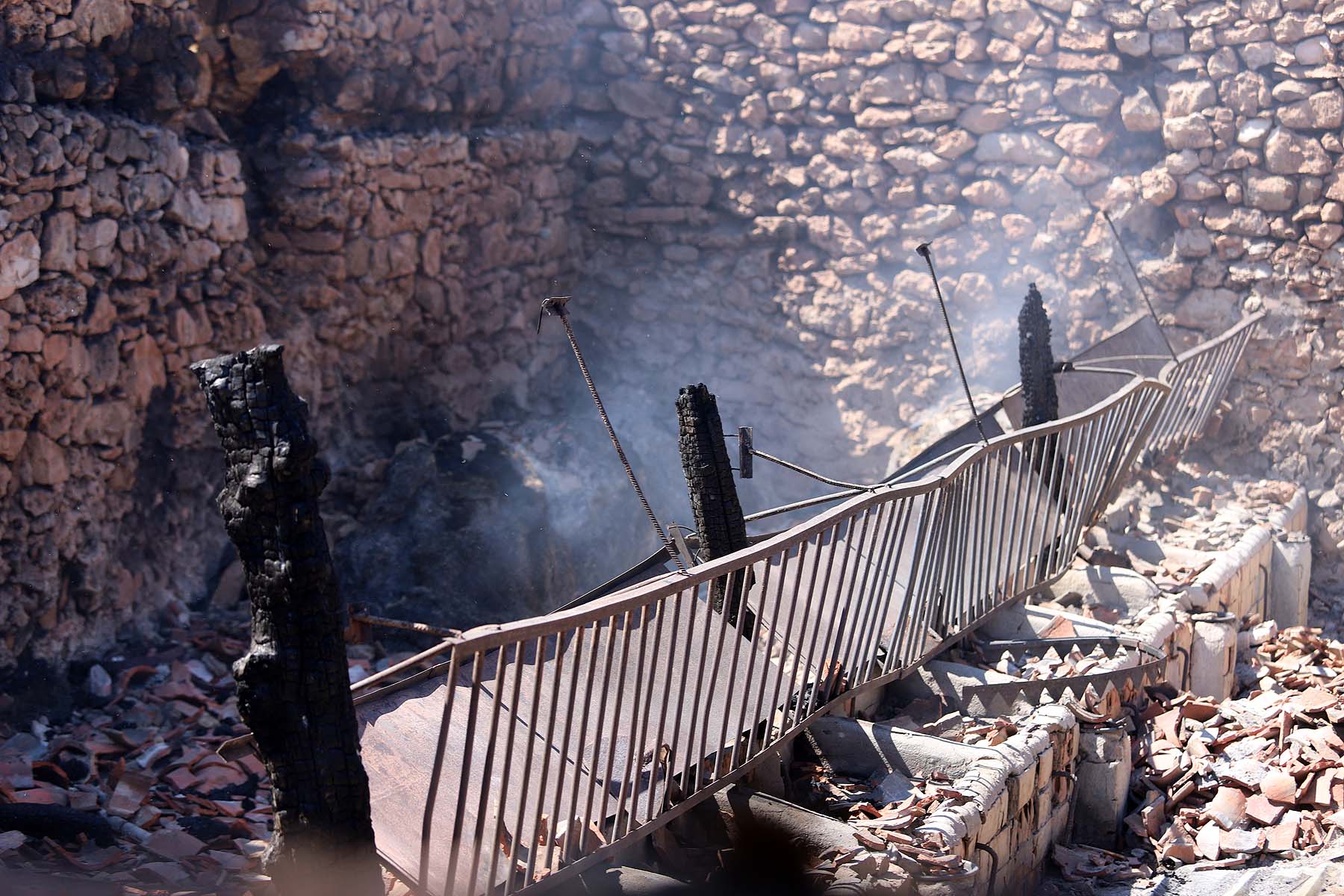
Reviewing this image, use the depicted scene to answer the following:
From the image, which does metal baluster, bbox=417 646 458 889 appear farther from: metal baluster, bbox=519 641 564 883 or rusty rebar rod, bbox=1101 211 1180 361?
rusty rebar rod, bbox=1101 211 1180 361

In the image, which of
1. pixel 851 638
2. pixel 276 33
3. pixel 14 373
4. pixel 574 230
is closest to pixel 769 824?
pixel 851 638

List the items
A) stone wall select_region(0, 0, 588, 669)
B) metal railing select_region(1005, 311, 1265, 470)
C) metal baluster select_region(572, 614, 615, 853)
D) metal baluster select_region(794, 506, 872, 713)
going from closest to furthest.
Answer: metal baluster select_region(572, 614, 615, 853) → metal baluster select_region(794, 506, 872, 713) → stone wall select_region(0, 0, 588, 669) → metal railing select_region(1005, 311, 1265, 470)

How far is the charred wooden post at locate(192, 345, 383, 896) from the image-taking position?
3.56 meters

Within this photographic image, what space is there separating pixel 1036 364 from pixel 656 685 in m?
4.24

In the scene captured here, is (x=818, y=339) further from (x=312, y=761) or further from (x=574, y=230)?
(x=312, y=761)

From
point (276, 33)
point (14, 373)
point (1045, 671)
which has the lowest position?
point (1045, 671)

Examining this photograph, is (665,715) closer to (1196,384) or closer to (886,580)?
(886,580)

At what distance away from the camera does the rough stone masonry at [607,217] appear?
285 inches

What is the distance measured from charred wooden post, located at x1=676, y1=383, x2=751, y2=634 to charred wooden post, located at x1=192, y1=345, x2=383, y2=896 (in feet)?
7.38

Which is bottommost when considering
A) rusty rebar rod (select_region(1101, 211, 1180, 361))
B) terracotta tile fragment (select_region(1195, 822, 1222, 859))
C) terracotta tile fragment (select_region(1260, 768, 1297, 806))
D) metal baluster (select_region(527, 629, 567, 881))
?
terracotta tile fragment (select_region(1195, 822, 1222, 859))

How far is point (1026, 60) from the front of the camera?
1079cm

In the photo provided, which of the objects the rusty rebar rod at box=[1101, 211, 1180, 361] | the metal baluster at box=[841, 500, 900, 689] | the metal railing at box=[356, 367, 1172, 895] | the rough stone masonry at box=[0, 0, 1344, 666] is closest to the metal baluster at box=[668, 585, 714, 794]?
the metal railing at box=[356, 367, 1172, 895]

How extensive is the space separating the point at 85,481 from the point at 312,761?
4.37 metres

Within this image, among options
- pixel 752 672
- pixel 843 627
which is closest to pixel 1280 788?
pixel 843 627
